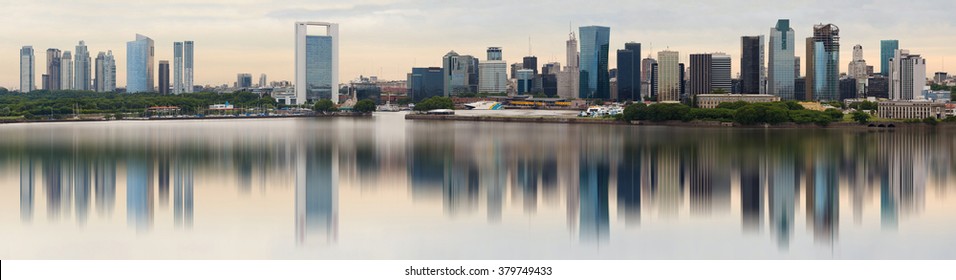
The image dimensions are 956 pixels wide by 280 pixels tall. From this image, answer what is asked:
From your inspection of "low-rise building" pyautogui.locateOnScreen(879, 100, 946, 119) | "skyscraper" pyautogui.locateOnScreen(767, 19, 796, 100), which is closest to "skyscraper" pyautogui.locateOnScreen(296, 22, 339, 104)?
"skyscraper" pyautogui.locateOnScreen(767, 19, 796, 100)

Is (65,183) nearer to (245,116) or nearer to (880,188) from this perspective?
(880,188)

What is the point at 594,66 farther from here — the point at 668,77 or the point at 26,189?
the point at 26,189

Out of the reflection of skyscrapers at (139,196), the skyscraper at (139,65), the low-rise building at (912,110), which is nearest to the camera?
the reflection of skyscrapers at (139,196)

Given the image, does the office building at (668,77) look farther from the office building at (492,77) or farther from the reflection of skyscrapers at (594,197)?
the reflection of skyscrapers at (594,197)

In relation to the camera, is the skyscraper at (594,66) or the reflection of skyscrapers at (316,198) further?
the skyscraper at (594,66)

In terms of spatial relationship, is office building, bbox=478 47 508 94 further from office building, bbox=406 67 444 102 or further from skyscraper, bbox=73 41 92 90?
skyscraper, bbox=73 41 92 90

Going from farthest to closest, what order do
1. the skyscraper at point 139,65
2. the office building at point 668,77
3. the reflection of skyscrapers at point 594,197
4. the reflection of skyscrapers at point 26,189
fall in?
1. the skyscraper at point 139,65
2. the office building at point 668,77
3. the reflection of skyscrapers at point 26,189
4. the reflection of skyscrapers at point 594,197

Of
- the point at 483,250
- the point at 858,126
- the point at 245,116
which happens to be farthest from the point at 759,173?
the point at 245,116

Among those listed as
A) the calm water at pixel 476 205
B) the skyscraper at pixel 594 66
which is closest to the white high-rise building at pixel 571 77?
the skyscraper at pixel 594 66
